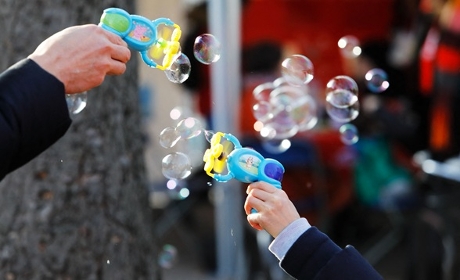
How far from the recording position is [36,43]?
116 inches

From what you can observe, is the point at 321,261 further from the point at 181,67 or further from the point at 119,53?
the point at 181,67

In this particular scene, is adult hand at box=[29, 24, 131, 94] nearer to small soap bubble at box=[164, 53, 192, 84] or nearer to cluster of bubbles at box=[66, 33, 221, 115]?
cluster of bubbles at box=[66, 33, 221, 115]

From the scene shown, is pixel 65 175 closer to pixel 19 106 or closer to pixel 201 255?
pixel 19 106

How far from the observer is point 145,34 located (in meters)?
2.09

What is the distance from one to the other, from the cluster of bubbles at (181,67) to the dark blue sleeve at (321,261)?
0.60 meters

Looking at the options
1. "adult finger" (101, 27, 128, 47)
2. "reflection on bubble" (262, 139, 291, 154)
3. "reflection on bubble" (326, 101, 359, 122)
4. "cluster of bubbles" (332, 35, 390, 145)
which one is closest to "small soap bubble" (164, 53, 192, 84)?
"adult finger" (101, 27, 128, 47)

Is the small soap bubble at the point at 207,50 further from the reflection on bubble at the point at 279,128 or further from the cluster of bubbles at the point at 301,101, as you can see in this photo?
the reflection on bubble at the point at 279,128

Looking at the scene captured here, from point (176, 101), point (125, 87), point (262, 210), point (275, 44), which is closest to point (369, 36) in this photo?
point (275, 44)

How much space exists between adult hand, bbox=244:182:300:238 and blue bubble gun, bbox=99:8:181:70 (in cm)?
40

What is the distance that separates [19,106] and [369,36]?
18.8ft

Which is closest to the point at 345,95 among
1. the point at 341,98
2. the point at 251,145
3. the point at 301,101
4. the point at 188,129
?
the point at 341,98

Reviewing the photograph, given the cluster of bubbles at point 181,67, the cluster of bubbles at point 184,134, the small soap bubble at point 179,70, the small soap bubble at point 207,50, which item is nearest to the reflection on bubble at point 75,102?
the cluster of bubbles at point 181,67

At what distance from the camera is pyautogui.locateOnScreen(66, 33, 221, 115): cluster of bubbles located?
2.47 meters

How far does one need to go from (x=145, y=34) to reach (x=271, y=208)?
19.0 inches
